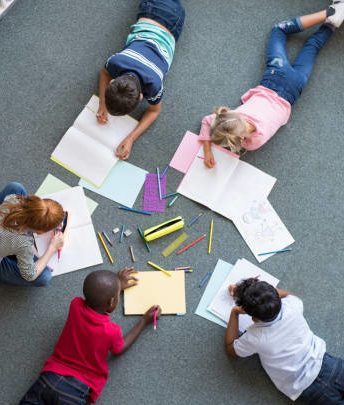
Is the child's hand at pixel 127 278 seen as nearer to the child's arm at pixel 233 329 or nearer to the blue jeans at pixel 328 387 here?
the child's arm at pixel 233 329

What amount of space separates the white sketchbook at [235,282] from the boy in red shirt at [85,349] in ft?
1.48

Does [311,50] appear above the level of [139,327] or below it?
above

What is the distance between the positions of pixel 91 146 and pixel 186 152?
45 centimetres

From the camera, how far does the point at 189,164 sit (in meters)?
1.95

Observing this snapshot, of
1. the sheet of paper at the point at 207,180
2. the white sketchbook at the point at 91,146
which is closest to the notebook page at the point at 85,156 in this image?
the white sketchbook at the point at 91,146

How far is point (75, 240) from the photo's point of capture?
1.85 metres

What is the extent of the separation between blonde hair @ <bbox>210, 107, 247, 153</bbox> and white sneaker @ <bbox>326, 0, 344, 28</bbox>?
2.40 ft

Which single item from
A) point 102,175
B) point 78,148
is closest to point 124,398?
point 102,175

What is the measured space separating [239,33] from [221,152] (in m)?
0.65

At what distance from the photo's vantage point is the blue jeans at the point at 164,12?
1910mm

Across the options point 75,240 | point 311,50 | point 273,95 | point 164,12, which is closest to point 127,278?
point 75,240

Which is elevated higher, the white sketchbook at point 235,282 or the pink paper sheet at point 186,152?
the pink paper sheet at point 186,152

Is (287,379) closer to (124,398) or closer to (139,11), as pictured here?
(124,398)

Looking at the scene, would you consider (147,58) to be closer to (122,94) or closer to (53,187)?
(122,94)
